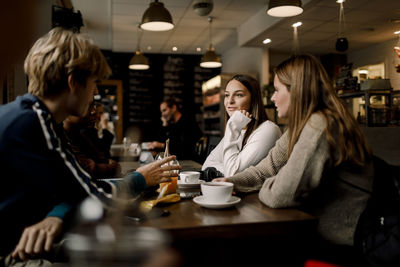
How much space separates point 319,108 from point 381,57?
466 cm

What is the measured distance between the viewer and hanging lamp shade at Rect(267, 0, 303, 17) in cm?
358

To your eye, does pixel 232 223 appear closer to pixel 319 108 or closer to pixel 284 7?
pixel 319 108

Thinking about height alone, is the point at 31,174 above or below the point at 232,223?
above

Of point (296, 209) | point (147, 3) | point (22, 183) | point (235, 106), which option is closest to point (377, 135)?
point (235, 106)

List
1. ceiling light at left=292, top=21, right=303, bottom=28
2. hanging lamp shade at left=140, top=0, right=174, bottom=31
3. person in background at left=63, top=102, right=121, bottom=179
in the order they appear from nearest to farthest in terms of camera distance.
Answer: person in background at left=63, top=102, right=121, bottom=179
hanging lamp shade at left=140, top=0, right=174, bottom=31
ceiling light at left=292, top=21, right=303, bottom=28

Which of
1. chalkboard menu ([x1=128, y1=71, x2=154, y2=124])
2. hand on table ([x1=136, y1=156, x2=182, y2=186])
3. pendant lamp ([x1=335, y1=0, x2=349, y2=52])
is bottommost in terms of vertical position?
hand on table ([x1=136, y1=156, x2=182, y2=186])

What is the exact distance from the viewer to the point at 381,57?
17.5ft

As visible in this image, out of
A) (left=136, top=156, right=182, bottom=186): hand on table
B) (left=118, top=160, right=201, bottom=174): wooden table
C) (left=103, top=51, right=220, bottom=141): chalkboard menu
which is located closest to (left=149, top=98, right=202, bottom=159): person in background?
(left=118, top=160, right=201, bottom=174): wooden table

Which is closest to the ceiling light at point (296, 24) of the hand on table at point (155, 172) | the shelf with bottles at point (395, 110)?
the shelf with bottles at point (395, 110)

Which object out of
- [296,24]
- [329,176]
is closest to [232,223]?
[329,176]

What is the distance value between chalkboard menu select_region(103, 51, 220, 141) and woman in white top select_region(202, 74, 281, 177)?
677 cm

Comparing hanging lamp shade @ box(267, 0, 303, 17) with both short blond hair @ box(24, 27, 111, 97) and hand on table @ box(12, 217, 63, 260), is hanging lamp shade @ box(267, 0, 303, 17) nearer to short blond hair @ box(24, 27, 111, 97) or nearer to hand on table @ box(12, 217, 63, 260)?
short blond hair @ box(24, 27, 111, 97)

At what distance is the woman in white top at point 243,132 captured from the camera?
1934mm

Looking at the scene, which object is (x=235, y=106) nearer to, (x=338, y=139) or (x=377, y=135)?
(x=338, y=139)
